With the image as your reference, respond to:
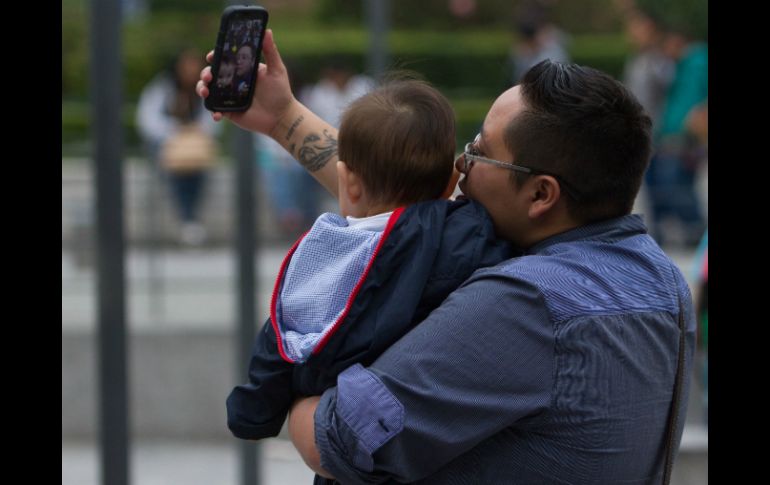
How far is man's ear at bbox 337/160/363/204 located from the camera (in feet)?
6.47

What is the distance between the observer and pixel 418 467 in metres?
1.79

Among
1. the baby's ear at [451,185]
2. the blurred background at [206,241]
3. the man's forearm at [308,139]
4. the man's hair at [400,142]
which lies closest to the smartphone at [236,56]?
the man's forearm at [308,139]

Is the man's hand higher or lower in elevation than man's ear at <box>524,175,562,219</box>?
higher

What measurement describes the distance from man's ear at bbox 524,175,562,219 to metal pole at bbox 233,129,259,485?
227 centimetres

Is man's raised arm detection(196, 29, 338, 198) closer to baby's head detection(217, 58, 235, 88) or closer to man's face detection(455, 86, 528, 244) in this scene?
baby's head detection(217, 58, 235, 88)

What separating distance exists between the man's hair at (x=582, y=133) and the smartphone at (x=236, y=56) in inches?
23.8

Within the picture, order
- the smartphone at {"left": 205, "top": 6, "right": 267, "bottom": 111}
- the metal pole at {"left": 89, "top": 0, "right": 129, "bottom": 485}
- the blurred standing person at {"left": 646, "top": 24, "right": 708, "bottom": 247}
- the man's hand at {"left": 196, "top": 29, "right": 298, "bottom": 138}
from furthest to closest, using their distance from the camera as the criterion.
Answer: the blurred standing person at {"left": 646, "top": 24, "right": 708, "bottom": 247}
the metal pole at {"left": 89, "top": 0, "right": 129, "bottom": 485}
the man's hand at {"left": 196, "top": 29, "right": 298, "bottom": 138}
the smartphone at {"left": 205, "top": 6, "right": 267, "bottom": 111}

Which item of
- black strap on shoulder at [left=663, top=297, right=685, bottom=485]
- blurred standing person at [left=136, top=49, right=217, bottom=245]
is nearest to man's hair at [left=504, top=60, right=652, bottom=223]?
black strap on shoulder at [left=663, top=297, right=685, bottom=485]

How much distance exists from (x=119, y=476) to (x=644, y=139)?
1.98 meters

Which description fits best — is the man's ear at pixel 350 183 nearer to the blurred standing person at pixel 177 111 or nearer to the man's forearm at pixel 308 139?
the man's forearm at pixel 308 139

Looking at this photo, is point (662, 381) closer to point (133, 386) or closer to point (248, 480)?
point (248, 480)

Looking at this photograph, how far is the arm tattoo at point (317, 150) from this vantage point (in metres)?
2.43

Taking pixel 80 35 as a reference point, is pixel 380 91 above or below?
above
